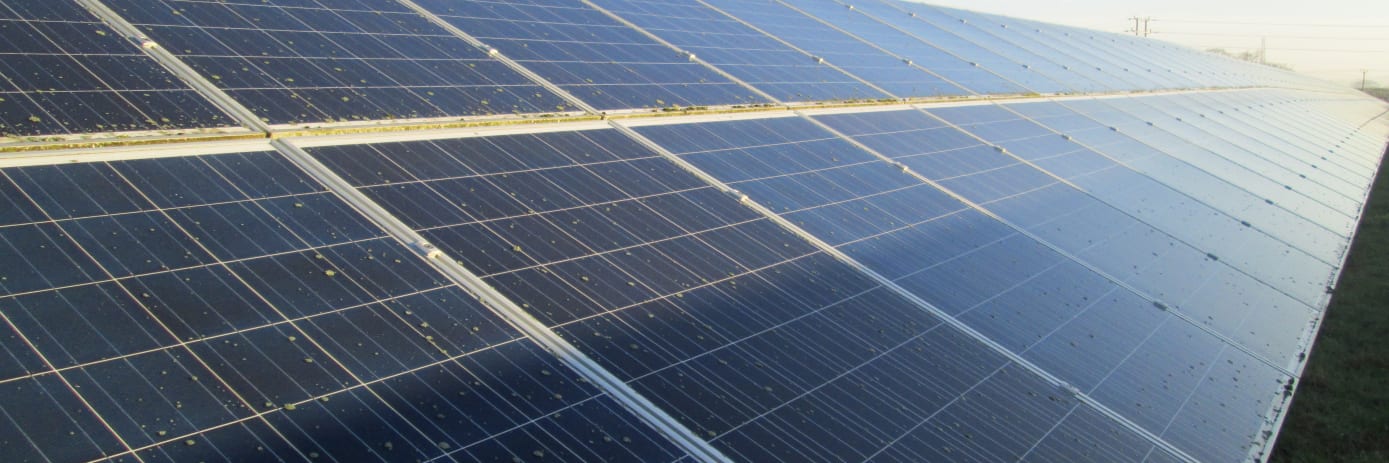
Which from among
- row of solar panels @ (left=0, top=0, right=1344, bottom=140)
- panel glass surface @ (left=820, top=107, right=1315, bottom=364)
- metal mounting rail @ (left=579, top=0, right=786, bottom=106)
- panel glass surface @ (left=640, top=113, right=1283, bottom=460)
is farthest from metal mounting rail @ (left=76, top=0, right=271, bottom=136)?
panel glass surface @ (left=820, top=107, right=1315, bottom=364)

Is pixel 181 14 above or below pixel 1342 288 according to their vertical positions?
above

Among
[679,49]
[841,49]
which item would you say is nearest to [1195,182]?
[841,49]

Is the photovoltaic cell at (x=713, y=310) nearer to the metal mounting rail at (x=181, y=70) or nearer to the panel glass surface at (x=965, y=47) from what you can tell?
the metal mounting rail at (x=181, y=70)

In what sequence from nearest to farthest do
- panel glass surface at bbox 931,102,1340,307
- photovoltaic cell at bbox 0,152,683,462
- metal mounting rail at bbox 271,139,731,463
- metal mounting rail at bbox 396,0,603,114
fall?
photovoltaic cell at bbox 0,152,683,462 < metal mounting rail at bbox 271,139,731,463 < metal mounting rail at bbox 396,0,603,114 < panel glass surface at bbox 931,102,1340,307

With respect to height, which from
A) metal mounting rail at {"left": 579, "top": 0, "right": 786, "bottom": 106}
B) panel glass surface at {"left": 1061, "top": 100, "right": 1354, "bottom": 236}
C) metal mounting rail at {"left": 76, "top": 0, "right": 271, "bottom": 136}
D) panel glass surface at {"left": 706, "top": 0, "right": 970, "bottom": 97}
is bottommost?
panel glass surface at {"left": 1061, "top": 100, "right": 1354, "bottom": 236}

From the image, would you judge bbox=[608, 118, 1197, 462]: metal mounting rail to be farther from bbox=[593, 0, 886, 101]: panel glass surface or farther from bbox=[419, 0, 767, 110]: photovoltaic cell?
bbox=[593, 0, 886, 101]: panel glass surface

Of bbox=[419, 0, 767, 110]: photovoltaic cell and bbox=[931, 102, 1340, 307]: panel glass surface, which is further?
bbox=[931, 102, 1340, 307]: panel glass surface

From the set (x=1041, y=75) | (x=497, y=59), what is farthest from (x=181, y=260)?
(x=1041, y=75)

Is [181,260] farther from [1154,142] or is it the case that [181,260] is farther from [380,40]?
[1154,142]
